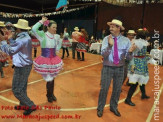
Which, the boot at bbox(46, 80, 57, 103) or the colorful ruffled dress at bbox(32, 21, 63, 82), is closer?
the colorful ruffled dress at bbox(32, 21, 63, 82)

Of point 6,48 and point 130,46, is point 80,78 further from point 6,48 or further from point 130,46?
point 6,48

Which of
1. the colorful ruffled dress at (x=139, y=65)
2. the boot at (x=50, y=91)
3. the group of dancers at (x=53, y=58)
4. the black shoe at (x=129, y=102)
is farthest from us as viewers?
the black shoe at (x=129, y=102)

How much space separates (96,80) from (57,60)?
9.23 ft

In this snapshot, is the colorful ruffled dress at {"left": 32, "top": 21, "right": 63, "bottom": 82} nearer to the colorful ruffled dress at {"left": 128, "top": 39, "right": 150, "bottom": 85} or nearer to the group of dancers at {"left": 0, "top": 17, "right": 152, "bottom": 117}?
the group of dancers at {"left": 0, "top": 17, "right": 152, "bottom": 117}

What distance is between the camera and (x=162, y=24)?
14.1 metres

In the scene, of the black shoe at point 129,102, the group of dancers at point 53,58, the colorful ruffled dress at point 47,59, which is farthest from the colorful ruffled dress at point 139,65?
the colorful ruffled dress at point 47,59

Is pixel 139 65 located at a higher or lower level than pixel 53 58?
lower

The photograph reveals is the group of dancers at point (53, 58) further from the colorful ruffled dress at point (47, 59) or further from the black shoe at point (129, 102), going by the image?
the black shoe at point (129, 102)

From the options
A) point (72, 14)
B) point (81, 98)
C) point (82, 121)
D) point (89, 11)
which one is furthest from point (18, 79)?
point (72, 14)

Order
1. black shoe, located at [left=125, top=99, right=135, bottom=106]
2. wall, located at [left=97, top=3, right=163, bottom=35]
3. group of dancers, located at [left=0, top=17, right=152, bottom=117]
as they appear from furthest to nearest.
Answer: wall, located at [left=97, top=3, right=163, bottom=35] < black shoe, located at [left=125, top=99, right=135, bottom=106] < group of dancers, located at [left=0, top=17, right=152, bottom=117]

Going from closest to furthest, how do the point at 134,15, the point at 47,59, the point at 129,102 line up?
the point at 47,59
the point at 129,102
the point at 134,15

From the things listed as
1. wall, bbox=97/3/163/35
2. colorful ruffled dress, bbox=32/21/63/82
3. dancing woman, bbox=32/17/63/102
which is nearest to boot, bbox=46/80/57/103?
dancing woman, bbox=32/17/63/102

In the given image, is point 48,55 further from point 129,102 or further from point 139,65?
point 129,102

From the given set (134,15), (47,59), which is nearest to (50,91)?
(47,59)
